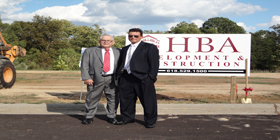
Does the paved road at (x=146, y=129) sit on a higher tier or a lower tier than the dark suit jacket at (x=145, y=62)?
lower

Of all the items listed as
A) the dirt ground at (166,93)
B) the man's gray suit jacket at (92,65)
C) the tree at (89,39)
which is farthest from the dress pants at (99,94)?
the tree at (89,39)

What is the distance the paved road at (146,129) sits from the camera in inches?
178

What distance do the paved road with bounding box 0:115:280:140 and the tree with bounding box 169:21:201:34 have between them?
54409mm

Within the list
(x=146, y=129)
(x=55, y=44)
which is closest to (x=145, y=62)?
(x=146, y=129)

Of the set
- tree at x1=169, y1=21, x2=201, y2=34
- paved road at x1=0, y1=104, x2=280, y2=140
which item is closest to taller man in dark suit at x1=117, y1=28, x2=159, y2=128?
paved road at x1=0, y1=104, x2=280, y2=140

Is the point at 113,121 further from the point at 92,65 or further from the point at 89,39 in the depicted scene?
the point at 89,39

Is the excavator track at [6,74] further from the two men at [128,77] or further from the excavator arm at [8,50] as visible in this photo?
the two men at [128,77]

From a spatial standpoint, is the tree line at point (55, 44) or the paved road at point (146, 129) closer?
the paved road at point (146, 129)

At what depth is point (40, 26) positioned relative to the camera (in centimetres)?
4441

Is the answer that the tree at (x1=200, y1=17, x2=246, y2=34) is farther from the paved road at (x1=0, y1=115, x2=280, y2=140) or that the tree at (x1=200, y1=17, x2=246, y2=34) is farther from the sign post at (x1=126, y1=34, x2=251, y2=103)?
the paved road at (x1=0, y1=115, x2=280, y2=140)

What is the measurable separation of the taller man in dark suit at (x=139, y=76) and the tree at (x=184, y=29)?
180ft

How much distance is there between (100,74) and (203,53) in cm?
383

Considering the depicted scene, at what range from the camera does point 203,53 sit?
8031 millimetres

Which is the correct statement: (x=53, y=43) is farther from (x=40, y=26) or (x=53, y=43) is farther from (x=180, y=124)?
(x=180, y=124)
